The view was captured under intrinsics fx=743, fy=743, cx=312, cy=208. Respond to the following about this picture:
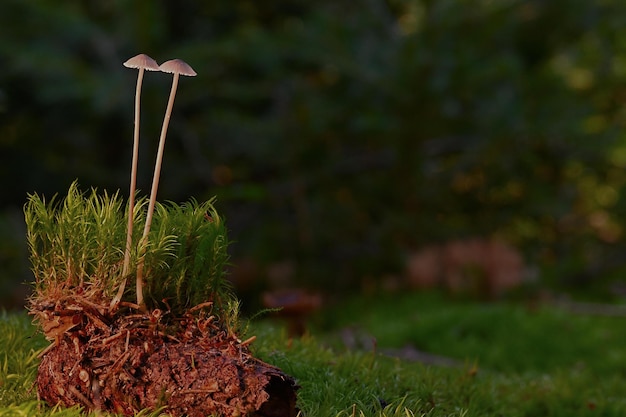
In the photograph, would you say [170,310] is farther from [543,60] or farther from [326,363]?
[543,60]

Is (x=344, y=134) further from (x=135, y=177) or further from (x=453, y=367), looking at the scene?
(x=135, y=177)

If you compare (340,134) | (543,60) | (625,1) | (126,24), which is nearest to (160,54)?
(126,24)

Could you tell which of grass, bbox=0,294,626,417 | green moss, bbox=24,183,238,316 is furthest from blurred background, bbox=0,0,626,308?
green moss, bbox=24,183,238,316

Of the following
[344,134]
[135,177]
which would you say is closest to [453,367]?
[135,177]

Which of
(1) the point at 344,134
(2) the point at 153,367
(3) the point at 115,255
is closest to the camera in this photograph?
(2) the point at 153,367

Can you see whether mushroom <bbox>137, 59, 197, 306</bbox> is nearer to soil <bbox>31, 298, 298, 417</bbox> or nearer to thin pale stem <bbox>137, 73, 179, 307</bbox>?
thin pale stem <bbox>137, 73, 179, 307</bbox>

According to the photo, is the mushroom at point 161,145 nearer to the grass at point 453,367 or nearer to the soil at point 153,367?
the soil at point 153,367
